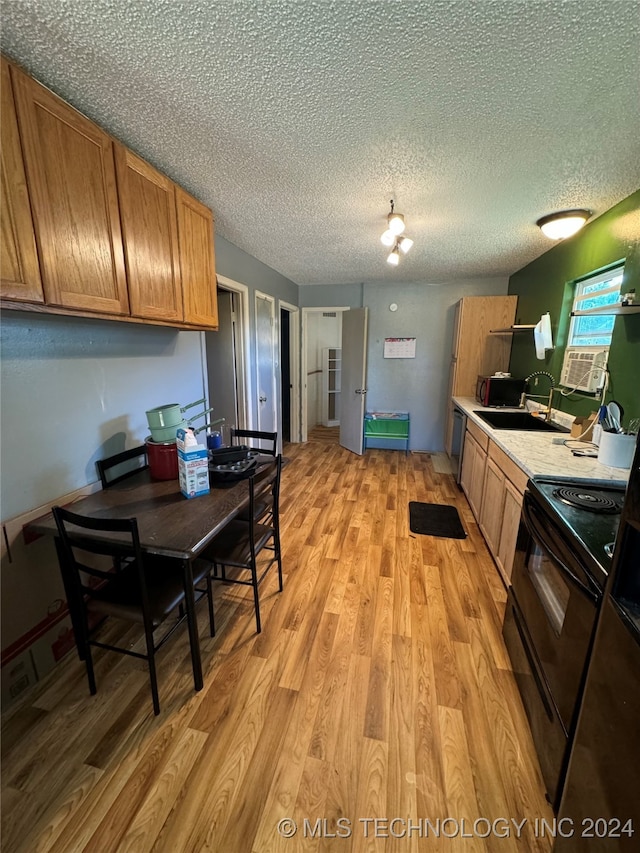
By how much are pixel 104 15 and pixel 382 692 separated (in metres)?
2.67

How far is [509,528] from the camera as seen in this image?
2039 millimetres

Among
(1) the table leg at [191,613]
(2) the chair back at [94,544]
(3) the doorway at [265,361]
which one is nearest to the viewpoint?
(2) the chair back at [94,544]

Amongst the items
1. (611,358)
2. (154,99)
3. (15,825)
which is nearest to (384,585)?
(15,825)

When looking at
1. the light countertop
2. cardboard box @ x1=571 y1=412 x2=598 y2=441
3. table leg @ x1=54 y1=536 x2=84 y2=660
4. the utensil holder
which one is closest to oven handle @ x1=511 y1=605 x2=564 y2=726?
the light countertop

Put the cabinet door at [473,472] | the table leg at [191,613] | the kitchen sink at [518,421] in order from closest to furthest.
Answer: the table leg at [191,613] < the kitchen sink at [518,421] < the cabinet door at [473,472]

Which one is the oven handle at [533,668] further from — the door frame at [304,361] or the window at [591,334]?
the door frame at [304,361]

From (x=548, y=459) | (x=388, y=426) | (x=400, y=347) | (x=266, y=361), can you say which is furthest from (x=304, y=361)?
(x=548, y=459)

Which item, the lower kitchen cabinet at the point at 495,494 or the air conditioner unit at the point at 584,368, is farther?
the air conditioner unit at the point at 584,368

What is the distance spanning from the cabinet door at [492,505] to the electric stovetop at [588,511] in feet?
2.24

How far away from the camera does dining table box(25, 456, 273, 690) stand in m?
1.26

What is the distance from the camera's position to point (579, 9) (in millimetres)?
906

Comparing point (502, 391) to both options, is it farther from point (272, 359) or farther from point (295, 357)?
point (295, 357)

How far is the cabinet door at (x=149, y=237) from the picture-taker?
60.5 inches

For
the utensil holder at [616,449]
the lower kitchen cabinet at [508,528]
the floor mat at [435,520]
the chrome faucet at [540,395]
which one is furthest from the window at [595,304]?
the floor mat at [435,520]
